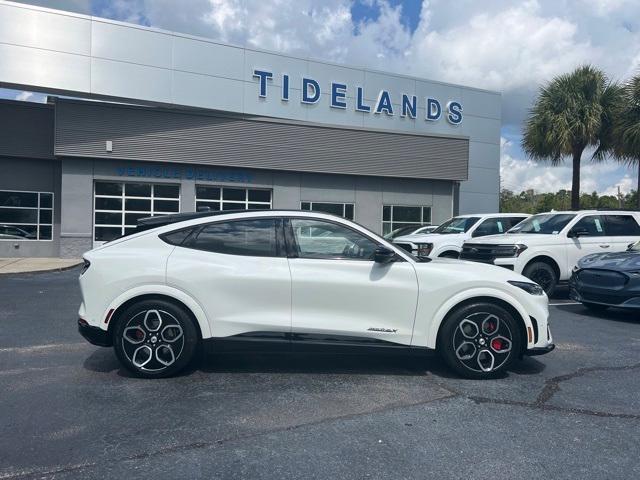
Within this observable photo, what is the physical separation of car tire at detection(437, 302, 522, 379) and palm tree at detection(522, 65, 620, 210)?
1623 centimetres

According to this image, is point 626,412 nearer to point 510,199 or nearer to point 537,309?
point 537,309

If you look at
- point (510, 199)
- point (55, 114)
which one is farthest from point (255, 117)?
point (510, 199)

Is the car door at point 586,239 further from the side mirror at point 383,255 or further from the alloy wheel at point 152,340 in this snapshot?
the alloy wheel at point 152,340

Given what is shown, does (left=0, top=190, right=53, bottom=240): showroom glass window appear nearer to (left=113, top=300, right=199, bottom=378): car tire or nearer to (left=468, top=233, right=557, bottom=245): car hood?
(left=468, top=233, right=557, bottom=245): car hood

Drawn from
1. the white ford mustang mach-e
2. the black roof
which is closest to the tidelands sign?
the black roof

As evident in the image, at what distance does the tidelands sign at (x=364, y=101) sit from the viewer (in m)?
24.7

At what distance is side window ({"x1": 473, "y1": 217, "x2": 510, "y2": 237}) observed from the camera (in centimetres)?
1337

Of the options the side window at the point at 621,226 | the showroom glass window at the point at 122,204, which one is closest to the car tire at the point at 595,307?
the side window at the point at 621,226

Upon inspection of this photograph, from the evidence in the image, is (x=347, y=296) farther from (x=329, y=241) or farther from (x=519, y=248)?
(x=519, y=248)

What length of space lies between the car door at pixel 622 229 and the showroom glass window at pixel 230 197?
13.5m

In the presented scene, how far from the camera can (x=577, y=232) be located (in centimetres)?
1123

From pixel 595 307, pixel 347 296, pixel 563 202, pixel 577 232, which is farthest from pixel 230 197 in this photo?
pixel 563 202

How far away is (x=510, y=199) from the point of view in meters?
77.1

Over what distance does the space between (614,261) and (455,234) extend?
4.38 m
